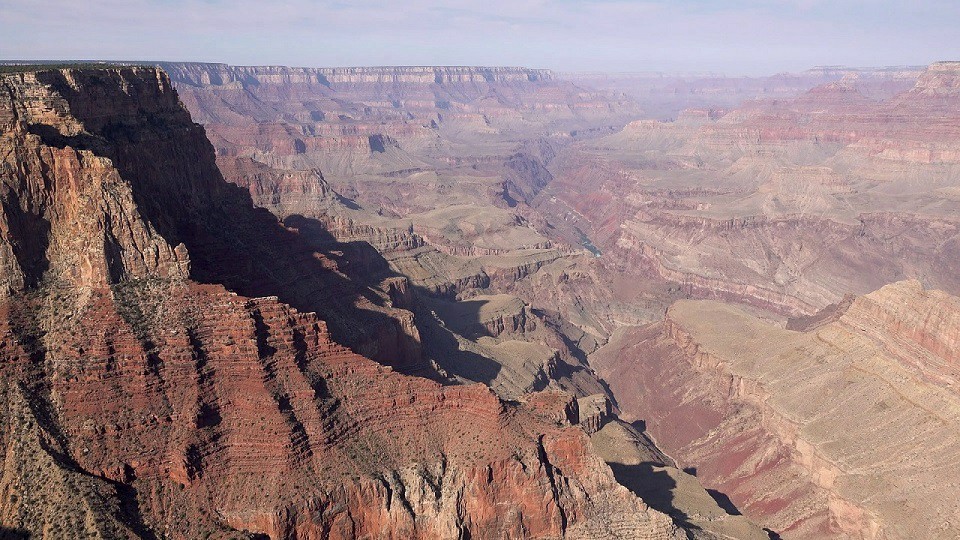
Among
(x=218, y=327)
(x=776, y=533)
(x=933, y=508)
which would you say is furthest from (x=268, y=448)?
(x=933, y=508)

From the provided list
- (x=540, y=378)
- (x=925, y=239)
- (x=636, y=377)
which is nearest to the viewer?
(x=540, y=378)

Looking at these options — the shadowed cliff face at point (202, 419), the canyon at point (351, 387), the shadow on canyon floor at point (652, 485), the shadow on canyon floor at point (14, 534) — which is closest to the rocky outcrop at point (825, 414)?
the canyon at point (351, 387)

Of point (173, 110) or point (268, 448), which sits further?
point (173, 110)

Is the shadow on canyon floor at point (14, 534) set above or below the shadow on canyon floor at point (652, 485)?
above

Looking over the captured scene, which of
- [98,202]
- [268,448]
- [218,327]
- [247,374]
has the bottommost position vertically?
[268,448]

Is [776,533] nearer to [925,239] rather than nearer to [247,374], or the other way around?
[247,374]

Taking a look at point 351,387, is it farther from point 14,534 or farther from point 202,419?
point 14,534

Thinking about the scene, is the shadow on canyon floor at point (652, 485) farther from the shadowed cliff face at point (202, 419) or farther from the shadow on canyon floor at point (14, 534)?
the shadow on canyon floor at point (14, 534)

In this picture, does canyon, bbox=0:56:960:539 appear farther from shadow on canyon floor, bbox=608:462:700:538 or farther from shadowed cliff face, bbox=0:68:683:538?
shadow on canyon floor, bbox=608:462:700:538
